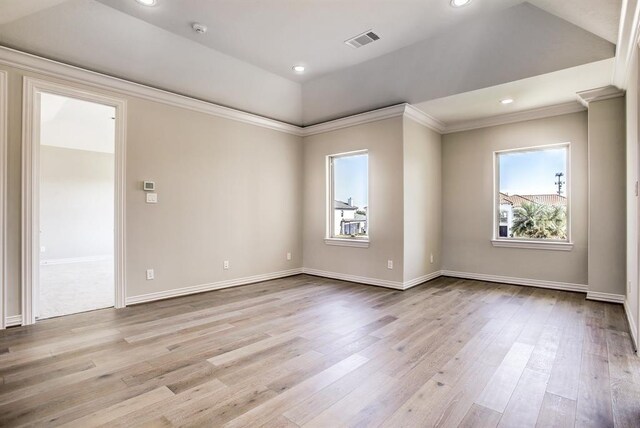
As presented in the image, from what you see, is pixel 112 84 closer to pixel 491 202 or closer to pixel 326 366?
pixel 326 366

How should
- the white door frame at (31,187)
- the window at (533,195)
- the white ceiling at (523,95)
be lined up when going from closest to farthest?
the white door frame at (31,187)
the white ceiling at (523,95)
the window at (533,195)

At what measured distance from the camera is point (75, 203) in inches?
322

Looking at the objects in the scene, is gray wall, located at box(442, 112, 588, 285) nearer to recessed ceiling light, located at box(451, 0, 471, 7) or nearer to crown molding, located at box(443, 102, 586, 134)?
crown molding, located at box(443, 102, 586, 134)

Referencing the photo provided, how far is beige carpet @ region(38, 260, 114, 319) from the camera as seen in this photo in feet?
12.6

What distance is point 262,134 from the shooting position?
5.45 meters

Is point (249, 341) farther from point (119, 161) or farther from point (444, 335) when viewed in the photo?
point (119, 161)

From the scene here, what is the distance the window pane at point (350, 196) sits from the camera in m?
5.43

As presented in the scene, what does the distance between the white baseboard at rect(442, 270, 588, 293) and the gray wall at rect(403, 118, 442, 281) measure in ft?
1.33

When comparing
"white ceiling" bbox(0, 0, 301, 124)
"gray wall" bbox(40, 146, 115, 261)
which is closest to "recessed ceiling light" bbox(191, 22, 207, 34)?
"white ceiling" bbox(0, 0, 301, 124)

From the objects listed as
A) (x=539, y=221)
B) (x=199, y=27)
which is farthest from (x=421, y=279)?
(x=199, y=27)

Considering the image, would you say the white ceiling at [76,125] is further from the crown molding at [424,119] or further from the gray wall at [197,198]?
the crown molding at [424,119]

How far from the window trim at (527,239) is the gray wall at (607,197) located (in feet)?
1.78

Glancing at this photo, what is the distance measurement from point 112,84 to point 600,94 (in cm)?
577

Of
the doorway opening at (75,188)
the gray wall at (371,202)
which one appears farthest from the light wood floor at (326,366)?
the doorway opening at (75,188)
